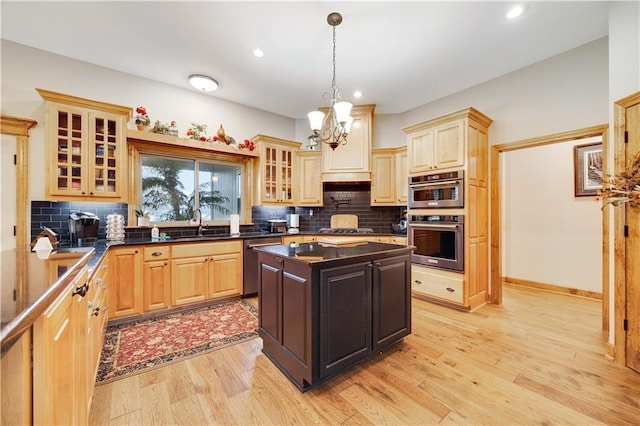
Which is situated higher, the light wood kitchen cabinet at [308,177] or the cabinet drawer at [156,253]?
the light wood kitchen cabinet at [308,177]

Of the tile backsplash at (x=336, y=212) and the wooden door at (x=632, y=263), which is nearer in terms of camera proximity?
the wooden door at (x=632, y=263)

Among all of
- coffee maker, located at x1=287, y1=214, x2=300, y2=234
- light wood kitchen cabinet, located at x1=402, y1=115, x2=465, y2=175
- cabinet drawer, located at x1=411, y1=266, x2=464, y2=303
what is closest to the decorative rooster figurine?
coffee maker, located at x1=287, y1=214, x2=300, y2=234

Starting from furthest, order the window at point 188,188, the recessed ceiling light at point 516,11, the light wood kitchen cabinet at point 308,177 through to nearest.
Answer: the light wood kitchen cabinet at point 308,177, the window at point 188,188, the recessed ceiling light at point 516,11

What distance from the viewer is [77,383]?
1.19 metres

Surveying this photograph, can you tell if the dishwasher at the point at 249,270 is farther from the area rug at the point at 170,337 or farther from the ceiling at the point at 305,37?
the ceiling at the point at 305,37

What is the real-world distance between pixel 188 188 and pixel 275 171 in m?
1.40

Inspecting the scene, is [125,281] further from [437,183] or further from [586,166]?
[586,166]

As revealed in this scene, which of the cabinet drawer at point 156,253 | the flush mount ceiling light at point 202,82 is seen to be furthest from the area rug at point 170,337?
the flush mount ceiling light at point 202,82

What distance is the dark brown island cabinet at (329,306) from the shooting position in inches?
68.3

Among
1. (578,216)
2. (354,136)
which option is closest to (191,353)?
(354,136)

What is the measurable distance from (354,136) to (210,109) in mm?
2417

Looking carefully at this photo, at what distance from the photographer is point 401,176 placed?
442cm

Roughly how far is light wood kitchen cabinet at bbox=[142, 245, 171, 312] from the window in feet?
2.67

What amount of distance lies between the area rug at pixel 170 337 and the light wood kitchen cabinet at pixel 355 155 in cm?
258
